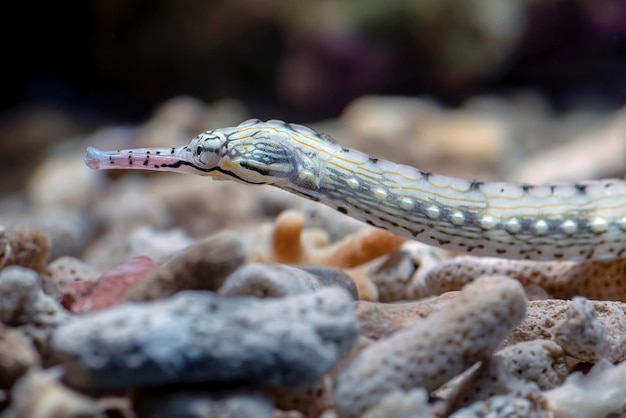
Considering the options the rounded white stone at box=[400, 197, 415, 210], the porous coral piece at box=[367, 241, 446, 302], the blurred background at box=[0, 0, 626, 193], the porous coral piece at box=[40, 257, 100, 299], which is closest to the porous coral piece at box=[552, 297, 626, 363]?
the rounded white stone at box=[400, 197, 415, 210]

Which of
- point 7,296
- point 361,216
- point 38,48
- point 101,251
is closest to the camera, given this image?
point 7,296

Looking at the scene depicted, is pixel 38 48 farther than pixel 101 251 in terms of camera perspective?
Yes

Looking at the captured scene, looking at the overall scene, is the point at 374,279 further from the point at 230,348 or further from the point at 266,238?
the point at 230,348

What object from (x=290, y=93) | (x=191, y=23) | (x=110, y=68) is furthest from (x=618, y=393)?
(x=110, y=68)

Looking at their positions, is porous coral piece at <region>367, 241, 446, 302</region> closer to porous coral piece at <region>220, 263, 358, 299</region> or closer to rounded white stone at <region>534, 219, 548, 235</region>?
rounded white stone at <region>534, 219, 548, 235</region>

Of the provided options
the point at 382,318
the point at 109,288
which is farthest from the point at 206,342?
the point at 109,288

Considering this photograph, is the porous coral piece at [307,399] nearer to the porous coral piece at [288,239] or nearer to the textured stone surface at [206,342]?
the textured stone surface at [206,342]

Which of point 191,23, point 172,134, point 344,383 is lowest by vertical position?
point 344,383
